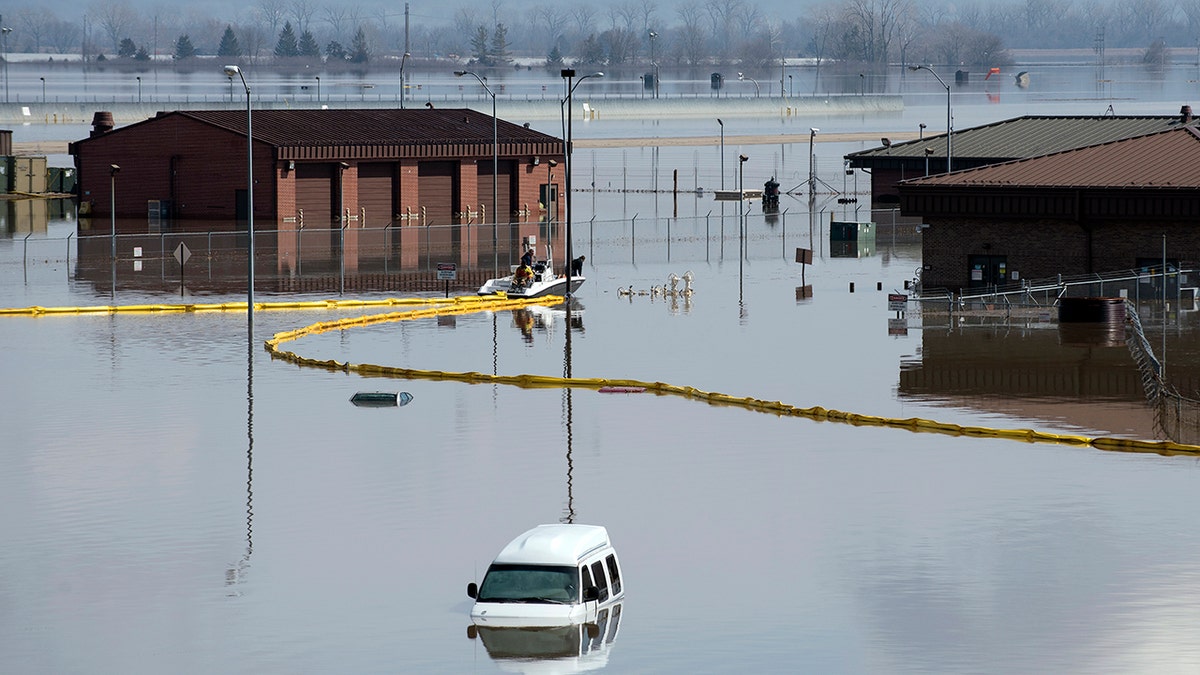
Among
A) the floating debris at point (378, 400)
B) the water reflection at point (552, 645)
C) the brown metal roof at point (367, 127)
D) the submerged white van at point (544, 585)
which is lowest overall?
the water reflection at point (552, 645)

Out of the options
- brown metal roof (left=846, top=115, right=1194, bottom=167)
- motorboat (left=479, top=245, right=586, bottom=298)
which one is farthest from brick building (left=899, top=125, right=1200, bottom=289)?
brown metal roof (left=846, top=115, right=1194, bottom=167)

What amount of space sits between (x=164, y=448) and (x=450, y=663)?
17.9 metres

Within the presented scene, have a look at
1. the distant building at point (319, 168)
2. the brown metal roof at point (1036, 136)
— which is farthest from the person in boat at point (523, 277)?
the distant building at point (319, 168)

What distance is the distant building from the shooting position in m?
107

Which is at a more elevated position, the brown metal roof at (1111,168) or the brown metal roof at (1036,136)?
the brown metal roof at (1036,136)

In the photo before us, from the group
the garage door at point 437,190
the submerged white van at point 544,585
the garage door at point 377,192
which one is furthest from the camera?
the garage door at point 437,190

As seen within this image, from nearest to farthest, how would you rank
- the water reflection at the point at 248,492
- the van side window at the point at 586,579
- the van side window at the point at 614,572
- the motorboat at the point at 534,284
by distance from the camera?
the van side window at the point at 586,579 < the van side window at the point at 614,572 < the water reflection at the point at 248,492 < the motorboat at the point at 534,284

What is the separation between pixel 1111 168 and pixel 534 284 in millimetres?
22281

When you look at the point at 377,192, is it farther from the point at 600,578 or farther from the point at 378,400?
the point at 600,578

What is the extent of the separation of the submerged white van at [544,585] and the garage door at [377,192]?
84362 millimetres

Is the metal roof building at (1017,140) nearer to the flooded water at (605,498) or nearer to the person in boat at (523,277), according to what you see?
the flooded water at (605,498)

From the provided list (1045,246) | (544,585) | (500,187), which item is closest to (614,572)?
(544,585)

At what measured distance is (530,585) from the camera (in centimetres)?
2727

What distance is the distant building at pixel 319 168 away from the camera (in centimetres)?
10731
